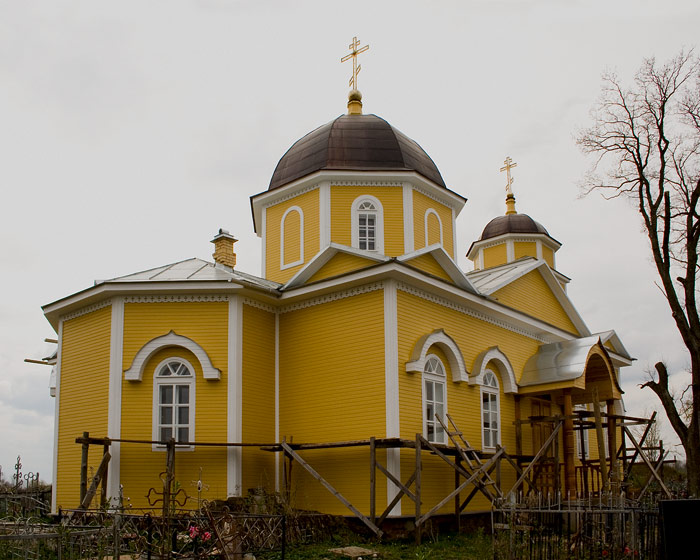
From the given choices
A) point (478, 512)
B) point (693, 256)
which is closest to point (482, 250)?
point (693, 256)

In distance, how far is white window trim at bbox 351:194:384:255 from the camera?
17.1 meters

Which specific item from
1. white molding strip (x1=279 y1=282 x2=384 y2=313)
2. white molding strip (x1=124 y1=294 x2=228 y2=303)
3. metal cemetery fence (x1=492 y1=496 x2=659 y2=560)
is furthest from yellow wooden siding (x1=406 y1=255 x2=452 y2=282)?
metal cemetery fence (x1=492 y1=496 x2=659 y2=560)

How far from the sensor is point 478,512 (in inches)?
588

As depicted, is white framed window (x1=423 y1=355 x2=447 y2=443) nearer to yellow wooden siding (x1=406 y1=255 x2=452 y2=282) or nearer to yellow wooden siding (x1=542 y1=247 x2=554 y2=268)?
yellow wooden siding (x1=406 y1=255 x2=452 y2=282)

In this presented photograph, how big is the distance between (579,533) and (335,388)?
217 inches

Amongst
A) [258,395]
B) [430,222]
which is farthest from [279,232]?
[258,395]

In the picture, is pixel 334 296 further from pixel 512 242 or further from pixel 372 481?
pixel 512 242

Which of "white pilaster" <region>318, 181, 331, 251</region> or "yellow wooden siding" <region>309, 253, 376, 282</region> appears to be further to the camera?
"white pilaster" <region>318, 181, 331, 251</region>

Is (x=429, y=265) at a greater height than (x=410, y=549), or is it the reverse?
(x=429, y=265)

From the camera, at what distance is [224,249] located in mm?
17672

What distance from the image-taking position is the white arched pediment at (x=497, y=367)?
1572cm

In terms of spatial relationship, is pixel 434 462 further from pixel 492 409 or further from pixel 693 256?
pixel 693 256

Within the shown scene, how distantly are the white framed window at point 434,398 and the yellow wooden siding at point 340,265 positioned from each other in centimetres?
228

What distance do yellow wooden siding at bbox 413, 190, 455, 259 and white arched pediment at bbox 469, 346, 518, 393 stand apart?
115 inches
